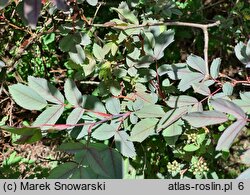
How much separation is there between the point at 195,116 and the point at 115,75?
0.52 m

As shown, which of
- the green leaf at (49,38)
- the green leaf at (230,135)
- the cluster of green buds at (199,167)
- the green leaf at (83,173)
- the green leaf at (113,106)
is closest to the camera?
the green leaf at (230,135)

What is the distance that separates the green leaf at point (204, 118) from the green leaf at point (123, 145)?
0.86ft

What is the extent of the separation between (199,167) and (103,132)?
47 centimetres

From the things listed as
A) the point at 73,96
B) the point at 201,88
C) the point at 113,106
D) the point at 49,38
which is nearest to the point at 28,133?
the point at 73,96

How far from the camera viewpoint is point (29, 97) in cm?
101

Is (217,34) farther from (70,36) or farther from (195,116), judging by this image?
(195,116)

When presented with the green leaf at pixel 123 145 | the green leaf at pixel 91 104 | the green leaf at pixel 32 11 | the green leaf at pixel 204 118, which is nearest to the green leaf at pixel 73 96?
the green leaf at pixel 91 104

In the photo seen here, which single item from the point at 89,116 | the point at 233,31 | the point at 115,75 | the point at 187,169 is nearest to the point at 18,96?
the point at 89,116

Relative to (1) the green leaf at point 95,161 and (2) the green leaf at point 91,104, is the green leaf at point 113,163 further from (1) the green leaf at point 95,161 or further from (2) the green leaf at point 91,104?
(2) the green leaf at point 91,104

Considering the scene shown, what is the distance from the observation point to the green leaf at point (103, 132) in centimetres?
104

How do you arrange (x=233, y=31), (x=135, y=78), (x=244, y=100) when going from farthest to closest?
(x=233, y=31)
(x=135, y=78)
(x=244, y=100)

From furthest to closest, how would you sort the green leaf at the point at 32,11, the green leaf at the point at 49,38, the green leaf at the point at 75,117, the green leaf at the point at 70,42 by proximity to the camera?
the green leaf at the point at 49,38 → the green leaf at the point at 70,42 → the green leaf at the point at 75,117 → the green leaf at the point at 32,11

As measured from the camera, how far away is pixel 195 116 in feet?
2.72

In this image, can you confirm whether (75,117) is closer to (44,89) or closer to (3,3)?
(44,89)
